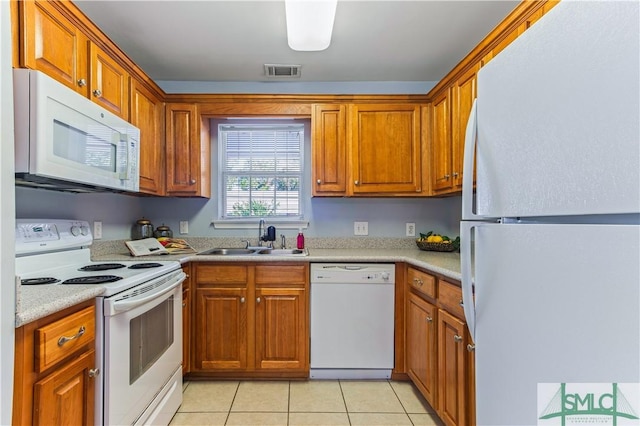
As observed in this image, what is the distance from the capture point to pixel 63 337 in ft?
3.22

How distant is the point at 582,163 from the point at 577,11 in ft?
1.02

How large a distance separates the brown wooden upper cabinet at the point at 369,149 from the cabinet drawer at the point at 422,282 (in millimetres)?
709

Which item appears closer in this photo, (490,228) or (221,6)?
(490,228)

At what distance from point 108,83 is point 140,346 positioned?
1.45 metres

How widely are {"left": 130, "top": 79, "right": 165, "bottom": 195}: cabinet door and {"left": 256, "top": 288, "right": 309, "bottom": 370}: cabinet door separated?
3.70 ft

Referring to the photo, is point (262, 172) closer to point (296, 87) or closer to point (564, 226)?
point (296, 87)

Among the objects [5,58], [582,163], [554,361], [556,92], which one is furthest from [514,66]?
[5,58]

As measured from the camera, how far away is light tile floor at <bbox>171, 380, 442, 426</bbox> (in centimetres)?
Result: 175

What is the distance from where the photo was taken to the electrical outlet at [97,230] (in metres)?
2.04

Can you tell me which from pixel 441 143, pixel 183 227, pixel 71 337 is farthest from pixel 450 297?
pixel 183 227

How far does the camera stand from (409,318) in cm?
206

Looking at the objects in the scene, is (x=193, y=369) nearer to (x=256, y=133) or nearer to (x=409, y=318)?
(x=409, y=318)

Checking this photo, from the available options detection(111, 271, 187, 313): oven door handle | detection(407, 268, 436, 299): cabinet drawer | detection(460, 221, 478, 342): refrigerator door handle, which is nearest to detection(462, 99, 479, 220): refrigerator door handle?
detection(460, 221, 478, 342): refrigerator door handle

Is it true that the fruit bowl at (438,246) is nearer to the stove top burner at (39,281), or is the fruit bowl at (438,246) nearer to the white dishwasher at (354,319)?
the white dishwasher at (354,319)
